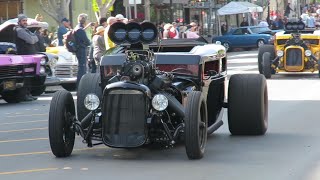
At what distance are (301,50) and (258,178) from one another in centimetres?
1452

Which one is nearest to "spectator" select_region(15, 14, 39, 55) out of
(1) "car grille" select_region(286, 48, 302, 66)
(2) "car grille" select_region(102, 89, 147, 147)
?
(1) "car grille" select_region(286, 48, 302, 66)

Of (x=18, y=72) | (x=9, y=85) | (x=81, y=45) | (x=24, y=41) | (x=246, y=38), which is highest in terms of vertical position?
(x=24, y=41)

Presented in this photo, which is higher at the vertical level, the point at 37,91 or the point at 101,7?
the point at 101,7

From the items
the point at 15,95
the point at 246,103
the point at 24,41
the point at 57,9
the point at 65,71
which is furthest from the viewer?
the point at 57,9

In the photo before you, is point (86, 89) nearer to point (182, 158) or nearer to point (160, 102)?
point (160, 102)

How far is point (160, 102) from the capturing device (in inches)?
362

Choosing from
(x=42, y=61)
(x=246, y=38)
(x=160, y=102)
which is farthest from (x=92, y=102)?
(x=246, y=38)

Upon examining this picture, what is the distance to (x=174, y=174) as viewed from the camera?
859cm

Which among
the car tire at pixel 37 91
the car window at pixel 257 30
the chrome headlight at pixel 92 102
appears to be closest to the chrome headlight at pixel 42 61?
the car tire at pixel 37 91

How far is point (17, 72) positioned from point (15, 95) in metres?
0.81

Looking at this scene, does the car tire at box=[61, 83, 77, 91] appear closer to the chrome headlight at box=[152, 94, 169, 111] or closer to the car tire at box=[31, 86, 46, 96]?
the car tire at box=[31, 86, 46, 96]

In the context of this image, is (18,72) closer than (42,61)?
Yes

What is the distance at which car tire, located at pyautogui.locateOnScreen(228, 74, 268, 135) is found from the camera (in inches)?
431

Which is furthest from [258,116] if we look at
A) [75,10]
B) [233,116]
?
[75,10]
